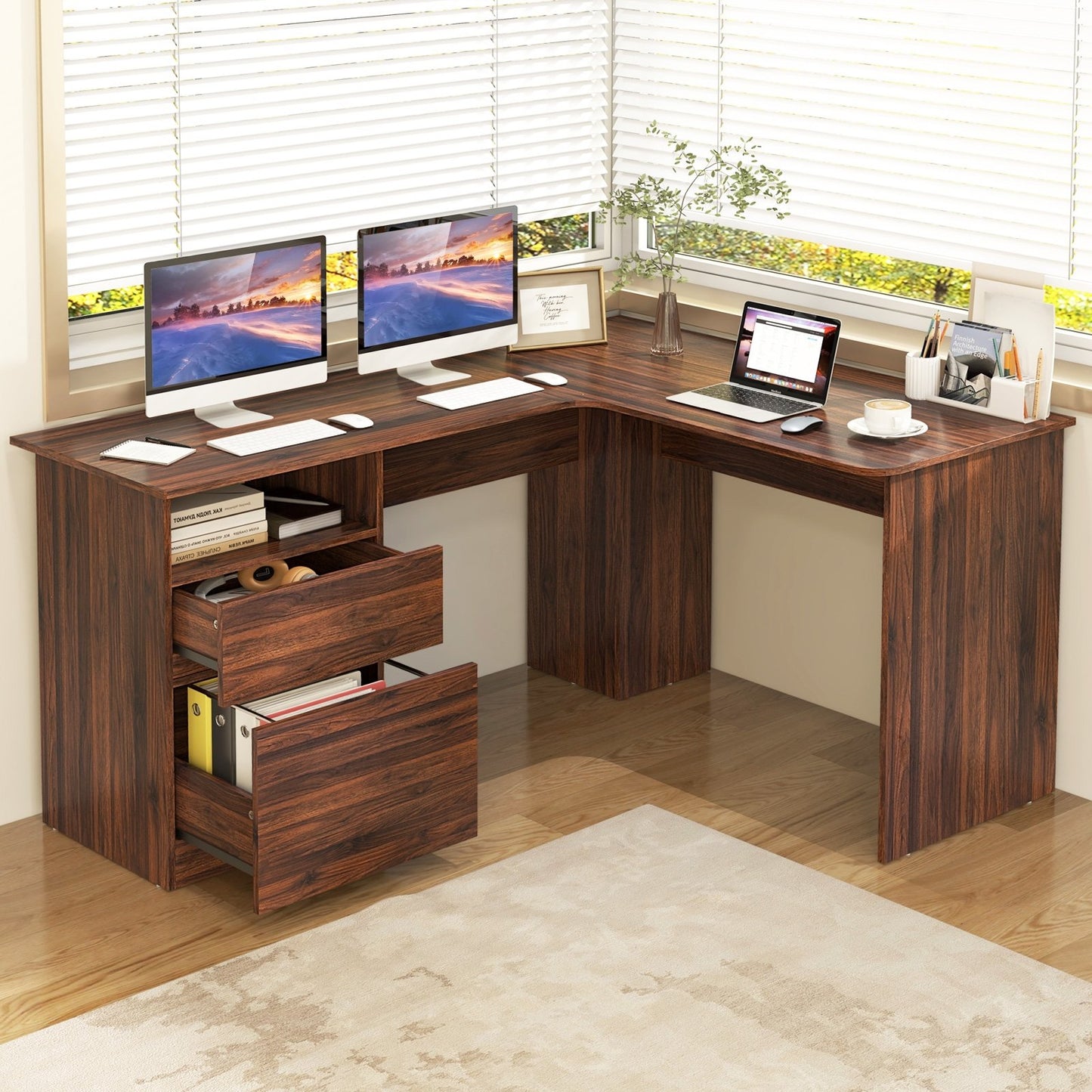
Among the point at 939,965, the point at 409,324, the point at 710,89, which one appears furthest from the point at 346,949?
the point at 710,89

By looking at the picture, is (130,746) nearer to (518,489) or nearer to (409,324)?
(409,324)

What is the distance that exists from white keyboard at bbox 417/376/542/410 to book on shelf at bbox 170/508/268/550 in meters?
0.48

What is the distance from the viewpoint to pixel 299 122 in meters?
3.83

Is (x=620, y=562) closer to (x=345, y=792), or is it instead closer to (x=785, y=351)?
(x=785, y=351)

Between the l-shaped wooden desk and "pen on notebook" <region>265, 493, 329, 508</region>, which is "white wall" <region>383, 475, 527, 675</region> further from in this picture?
"pen on notebook" <region>265, 493, 329, 508</region>

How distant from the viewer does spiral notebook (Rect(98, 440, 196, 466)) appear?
10.7 ft

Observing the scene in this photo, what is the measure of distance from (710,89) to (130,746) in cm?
204

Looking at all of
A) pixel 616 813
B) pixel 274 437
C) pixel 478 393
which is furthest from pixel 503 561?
pixel 274 437

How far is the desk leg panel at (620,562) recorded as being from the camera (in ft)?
13.7

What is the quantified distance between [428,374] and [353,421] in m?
0.39

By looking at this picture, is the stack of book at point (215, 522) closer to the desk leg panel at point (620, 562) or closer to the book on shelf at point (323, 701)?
the book on shelf at point (323, 701)

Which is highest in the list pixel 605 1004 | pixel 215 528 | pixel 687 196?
pixel 687 196

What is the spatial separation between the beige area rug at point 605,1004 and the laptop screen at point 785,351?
988 millimetres

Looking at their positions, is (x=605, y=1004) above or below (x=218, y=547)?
below
